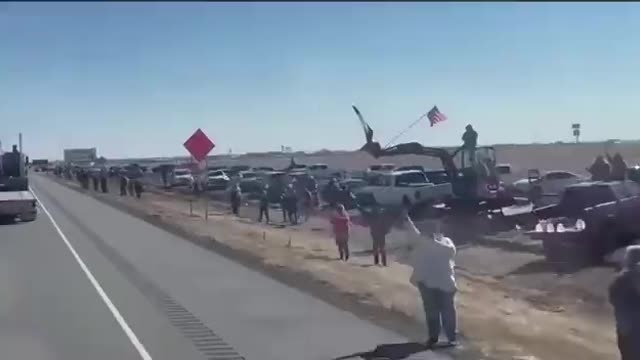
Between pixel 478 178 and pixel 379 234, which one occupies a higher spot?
pixel 478 178

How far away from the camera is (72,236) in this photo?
1129 inches

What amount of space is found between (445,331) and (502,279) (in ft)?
29.2

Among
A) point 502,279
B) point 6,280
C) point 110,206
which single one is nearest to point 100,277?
point 6,280

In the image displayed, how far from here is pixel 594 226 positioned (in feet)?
64.4

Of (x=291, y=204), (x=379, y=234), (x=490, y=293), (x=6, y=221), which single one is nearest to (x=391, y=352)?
(x=490, y=293)

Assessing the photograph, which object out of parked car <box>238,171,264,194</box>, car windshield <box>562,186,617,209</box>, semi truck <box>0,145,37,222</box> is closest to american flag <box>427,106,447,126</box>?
car windshield <box>562,186,617,209</box>

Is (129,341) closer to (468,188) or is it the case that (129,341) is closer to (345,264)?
(345,264)

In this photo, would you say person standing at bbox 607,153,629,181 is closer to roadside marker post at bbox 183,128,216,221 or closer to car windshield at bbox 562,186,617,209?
car windshield at bbox 562,186,617,209

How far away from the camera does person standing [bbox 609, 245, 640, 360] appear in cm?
717

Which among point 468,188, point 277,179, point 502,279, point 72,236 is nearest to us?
point 502,279

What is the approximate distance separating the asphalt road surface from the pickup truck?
668cm

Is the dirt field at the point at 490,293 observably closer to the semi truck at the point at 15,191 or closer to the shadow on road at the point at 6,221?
the semi truck at the point at 15,191

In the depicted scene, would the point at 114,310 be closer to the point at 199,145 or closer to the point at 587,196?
the point at 587,196

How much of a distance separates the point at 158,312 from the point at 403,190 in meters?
23.4
